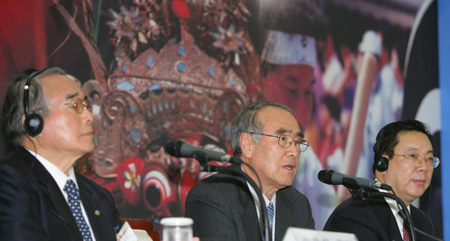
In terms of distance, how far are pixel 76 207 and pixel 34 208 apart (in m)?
0.25

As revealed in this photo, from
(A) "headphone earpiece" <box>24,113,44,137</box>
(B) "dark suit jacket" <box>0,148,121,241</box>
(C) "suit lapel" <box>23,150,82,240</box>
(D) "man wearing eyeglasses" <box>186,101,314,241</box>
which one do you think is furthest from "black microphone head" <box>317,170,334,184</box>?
(A) "headphone earpiece" <box>24,113,44,137</box>

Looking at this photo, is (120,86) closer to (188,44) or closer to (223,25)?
(188,44)

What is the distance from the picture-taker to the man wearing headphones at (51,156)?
7.34ft

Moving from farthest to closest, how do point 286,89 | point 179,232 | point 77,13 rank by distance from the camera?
point 286,89
point 77,13
point 179,232

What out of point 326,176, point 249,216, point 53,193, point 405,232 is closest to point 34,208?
point 53,193

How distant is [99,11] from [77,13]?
15 cm

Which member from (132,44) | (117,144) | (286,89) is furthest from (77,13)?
(286,89)

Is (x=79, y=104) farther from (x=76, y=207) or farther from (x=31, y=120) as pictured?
(x=76, y=207)

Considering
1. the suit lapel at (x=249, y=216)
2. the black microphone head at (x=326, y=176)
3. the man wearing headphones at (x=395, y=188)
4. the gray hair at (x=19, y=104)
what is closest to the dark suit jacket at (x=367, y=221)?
the man wearing headphones at (x=395, y=188)

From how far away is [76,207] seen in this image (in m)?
2.42

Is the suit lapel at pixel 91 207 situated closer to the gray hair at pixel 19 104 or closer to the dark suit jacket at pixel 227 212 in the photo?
the gray hair at pixel 19 104

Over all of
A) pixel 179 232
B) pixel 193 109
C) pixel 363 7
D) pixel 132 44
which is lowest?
pixel 179 232

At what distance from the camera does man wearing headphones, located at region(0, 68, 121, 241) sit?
2238mm

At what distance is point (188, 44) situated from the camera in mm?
3881
